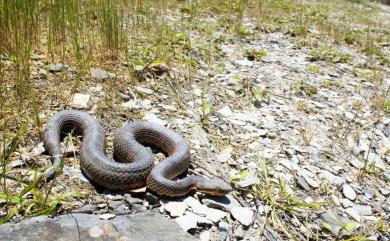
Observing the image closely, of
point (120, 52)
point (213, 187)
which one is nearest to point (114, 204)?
point (213, 187)

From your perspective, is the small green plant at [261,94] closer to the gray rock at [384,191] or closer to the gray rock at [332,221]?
the gray rock at [384,191]

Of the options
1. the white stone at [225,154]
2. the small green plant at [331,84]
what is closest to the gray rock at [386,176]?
the white stone at [225,154]

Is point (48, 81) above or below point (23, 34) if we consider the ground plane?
below

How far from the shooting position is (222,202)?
3.48 meters

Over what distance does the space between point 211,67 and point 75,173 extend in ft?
11.0

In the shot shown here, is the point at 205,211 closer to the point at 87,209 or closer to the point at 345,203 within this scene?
the point at 87,209

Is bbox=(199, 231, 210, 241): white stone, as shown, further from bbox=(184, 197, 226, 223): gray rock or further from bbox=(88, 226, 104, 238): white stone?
bbox=(88, 226, 104, 238): white stone

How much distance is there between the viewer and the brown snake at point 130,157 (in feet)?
11.0

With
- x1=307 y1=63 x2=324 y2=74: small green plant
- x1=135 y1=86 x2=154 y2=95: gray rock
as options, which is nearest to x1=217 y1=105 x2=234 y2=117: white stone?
x1=135 y1=86 x2=154 y2=95: gray rock

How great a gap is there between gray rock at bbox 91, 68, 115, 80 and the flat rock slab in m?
2.47

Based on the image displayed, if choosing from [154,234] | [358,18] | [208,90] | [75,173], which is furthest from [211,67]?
[358,18]

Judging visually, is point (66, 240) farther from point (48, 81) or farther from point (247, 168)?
point (48, 81)

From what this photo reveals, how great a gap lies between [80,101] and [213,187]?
6.47ft

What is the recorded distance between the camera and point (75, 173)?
11.3ft
